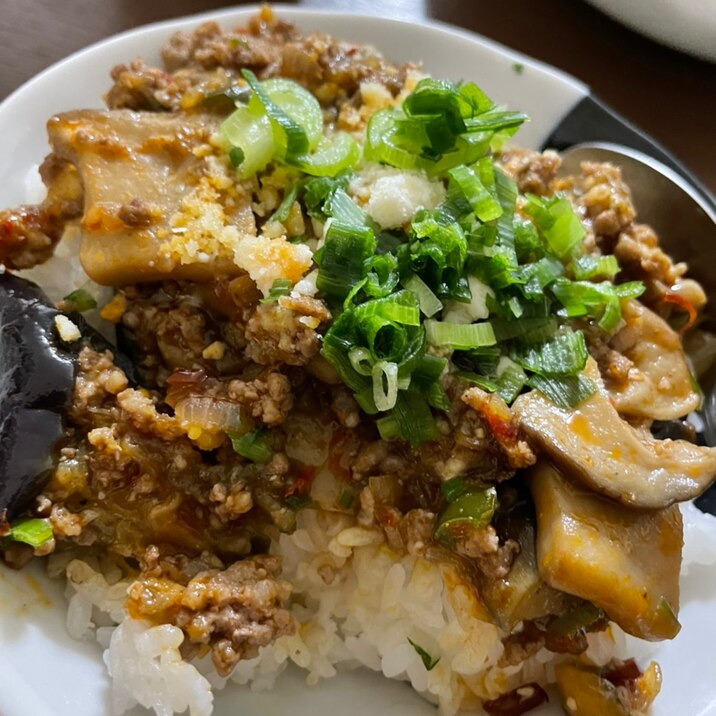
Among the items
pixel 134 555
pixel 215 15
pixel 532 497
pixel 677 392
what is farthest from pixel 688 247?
pixel 134 555

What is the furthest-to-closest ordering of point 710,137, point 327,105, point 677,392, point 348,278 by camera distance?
point 710,137
point 327,105
point 677,392
point 348,278

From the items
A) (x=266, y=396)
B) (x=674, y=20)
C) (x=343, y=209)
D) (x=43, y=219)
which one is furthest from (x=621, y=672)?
(x=674, y=20)

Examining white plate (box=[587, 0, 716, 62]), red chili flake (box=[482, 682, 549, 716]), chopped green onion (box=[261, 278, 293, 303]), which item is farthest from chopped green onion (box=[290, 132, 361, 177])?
white plate (box=[587, 0, 716, 62])

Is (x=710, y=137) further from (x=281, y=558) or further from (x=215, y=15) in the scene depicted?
(x=281, y=558)

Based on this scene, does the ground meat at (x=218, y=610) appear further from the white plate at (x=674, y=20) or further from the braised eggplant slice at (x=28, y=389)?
the white plate at (x=674, y=20)

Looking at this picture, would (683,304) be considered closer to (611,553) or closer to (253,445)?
(611,553)

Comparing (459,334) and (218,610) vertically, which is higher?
(459,334)
